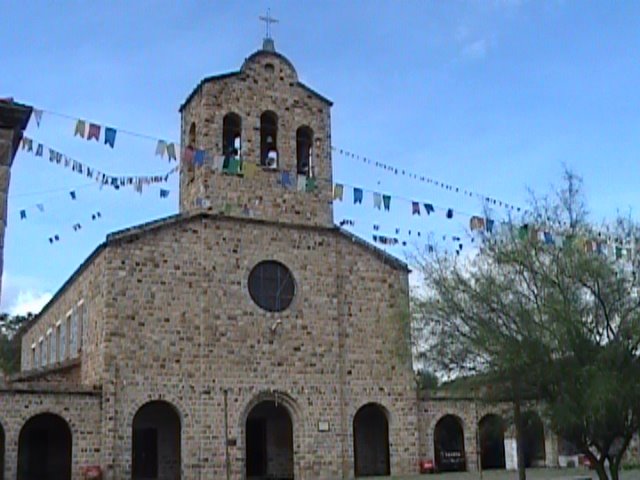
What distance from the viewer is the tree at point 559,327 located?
1530 centimetres

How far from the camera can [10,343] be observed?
52.6 meters

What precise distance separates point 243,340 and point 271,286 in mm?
1966

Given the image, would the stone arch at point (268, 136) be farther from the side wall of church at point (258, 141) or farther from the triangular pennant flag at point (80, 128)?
the triangular pennant flag at point (80, 128)

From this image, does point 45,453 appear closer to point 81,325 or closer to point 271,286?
point 81,325

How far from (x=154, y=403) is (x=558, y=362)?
12.5 m

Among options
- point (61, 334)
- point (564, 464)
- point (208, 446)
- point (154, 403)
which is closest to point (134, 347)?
point (154, 403)

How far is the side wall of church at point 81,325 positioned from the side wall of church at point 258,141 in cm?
372

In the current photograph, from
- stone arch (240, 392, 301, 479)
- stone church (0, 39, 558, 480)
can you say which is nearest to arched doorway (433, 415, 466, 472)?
stone church (0, 39, 558, 480)

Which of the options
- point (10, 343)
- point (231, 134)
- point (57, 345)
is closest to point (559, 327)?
point (231, 134)

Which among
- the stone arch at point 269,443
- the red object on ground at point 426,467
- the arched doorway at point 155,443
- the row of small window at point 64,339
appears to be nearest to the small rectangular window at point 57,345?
the row of small window at point 64,339

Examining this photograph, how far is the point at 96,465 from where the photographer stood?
22.2 meters

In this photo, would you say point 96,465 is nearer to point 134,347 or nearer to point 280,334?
point 134,347

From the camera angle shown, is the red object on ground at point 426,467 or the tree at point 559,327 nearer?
the tree at point 559,327

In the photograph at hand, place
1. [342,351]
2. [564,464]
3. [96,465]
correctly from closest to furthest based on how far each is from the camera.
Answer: [96,465], [342,351], [564,464]
